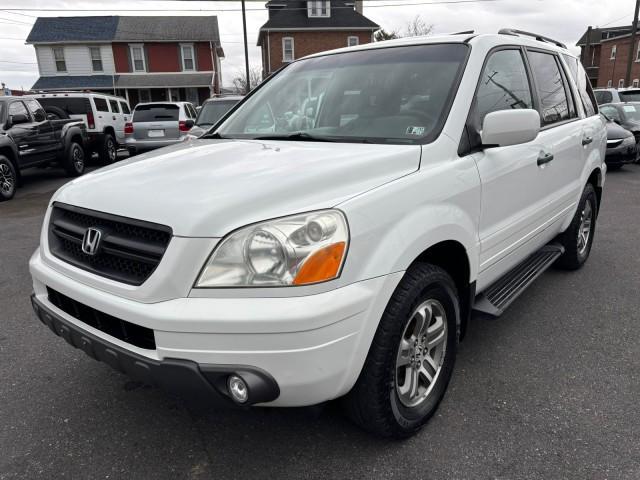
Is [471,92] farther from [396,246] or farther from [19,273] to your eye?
[19,273]

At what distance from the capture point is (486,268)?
109 inches

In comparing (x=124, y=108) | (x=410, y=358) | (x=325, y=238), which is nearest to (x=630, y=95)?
(x=410, y=358)

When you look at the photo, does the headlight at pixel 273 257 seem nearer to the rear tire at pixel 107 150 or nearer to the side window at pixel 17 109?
the side window at pixel 17 109

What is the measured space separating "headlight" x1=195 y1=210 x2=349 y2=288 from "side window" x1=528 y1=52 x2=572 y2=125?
2.35 metres

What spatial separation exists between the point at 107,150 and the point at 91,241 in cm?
1333

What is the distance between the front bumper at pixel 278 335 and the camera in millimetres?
1712

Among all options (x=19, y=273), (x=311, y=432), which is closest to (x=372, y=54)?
(x=311, y=432)

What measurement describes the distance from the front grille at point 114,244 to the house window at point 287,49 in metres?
34.3

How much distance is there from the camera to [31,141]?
991cm

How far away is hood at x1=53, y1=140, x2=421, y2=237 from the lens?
182 centimetres

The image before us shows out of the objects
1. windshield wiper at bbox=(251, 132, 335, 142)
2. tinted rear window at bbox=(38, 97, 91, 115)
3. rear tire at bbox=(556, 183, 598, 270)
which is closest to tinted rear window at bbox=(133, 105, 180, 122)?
tinted rear window at bbox=(38, 97, 91, 115)

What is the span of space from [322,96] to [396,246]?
4.69 ft

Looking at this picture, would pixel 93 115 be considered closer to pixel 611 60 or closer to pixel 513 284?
pixel 513 284

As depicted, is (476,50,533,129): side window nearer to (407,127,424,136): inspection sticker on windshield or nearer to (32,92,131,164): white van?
(407,127,424,136): inspection sticker on windshield
